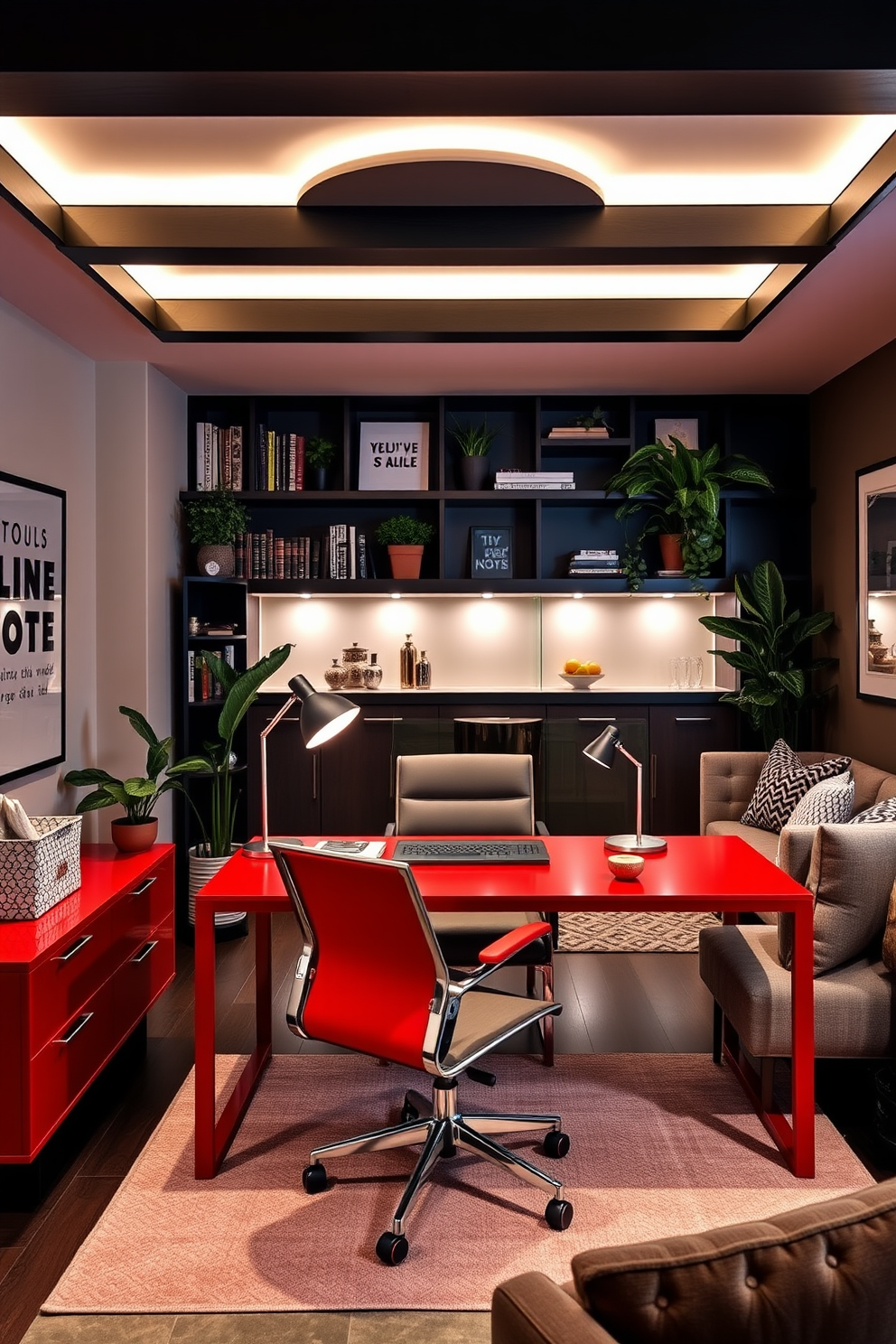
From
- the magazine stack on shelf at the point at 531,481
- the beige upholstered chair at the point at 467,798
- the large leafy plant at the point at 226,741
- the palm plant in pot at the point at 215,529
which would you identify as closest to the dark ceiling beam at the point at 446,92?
the beige upholstered chair at the point at 467,798

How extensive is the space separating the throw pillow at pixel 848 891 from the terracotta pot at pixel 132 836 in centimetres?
225

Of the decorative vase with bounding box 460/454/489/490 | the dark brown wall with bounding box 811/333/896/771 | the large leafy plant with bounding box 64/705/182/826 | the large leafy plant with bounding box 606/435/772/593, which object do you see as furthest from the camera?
the decorative vase with bounding box 460/454/489/490

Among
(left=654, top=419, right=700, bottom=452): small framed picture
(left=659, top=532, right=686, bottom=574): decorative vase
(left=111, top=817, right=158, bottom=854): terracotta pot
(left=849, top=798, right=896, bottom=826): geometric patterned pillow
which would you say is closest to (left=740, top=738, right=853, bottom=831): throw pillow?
(left=849, top=798, right=896, bottom=826): geometric patterned pillow

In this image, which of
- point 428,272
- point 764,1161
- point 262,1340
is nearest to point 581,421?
point 428,272

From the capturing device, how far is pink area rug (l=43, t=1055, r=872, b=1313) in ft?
7.65

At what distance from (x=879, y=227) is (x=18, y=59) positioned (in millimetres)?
2462

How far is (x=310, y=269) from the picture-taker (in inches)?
159

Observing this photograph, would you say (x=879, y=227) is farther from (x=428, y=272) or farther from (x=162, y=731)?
(x=162, y=731)

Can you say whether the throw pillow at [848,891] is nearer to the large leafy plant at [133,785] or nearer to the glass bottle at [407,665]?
the large leafy plant at [133,785]

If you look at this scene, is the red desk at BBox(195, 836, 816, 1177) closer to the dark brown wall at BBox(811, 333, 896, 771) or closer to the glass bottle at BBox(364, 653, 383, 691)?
the dark brown wall at BBox(811, 333, 896, 771)

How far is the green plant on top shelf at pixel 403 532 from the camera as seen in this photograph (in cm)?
596

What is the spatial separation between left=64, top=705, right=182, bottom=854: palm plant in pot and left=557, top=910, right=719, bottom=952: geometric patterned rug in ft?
6.30

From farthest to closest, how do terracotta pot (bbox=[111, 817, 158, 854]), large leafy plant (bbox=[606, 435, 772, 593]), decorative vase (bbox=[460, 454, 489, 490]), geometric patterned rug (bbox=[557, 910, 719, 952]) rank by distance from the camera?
1. decorative vase (bbox=[460, 454, 489, 490])
2. large leafy plant (bbox=[606, 435, 772, 593])
3. geometric patterned rug (bbox=[557, 910, 719, 952])
4. terracotta pot (bbox=[111, 817, 158, 854])

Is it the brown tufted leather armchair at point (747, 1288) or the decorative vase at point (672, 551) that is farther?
the decorative vase at point (672, 551)
